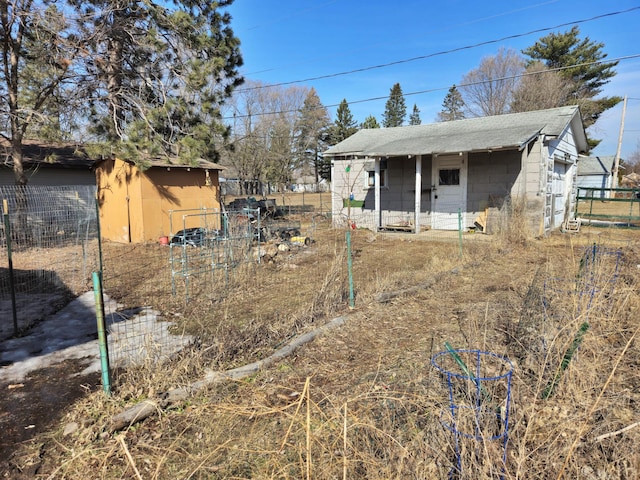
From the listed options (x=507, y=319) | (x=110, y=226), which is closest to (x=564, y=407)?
(x=507, y=319)

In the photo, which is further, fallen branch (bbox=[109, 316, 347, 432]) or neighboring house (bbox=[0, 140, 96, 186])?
neighboring house (bbox=[0, 140, 96, 186])

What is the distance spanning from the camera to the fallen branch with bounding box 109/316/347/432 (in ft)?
8.90

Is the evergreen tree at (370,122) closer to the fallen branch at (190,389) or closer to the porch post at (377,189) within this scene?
the porch post at (377,189)

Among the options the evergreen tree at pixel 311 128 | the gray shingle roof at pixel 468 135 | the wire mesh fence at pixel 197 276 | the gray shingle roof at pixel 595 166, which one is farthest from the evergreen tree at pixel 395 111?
the wire mesh fence at pixel 197 276

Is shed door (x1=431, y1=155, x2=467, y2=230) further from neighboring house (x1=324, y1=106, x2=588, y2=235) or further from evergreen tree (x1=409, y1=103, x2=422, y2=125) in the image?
evergreen tree (x1=409, y1=103, x2=422, y2=125)

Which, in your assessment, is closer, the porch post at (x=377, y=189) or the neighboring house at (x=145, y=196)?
the neighboring house at (x=145, y=196)

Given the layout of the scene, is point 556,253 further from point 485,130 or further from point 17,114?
point 17,114

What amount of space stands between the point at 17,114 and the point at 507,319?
12831 mm

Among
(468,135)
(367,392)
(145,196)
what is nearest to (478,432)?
(367,392)

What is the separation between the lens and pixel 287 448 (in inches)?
97.7

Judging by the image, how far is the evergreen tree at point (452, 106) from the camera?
48.3m

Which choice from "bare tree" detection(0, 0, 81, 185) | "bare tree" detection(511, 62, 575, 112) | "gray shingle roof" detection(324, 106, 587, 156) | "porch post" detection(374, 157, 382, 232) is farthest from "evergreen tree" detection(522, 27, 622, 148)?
"bare tree" detection(0, 0, 81, 185)

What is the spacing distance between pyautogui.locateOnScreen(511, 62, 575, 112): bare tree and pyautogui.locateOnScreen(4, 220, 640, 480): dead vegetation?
2618 cm

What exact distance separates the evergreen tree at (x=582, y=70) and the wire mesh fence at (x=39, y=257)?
32085 millimetres
